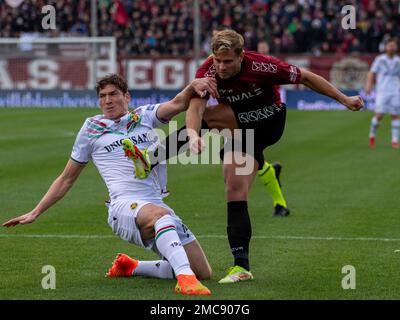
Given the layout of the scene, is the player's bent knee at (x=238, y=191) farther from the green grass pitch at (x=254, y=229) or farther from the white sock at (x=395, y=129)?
the white sock at (x=395, y=129)

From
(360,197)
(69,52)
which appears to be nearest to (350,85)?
(69,52)

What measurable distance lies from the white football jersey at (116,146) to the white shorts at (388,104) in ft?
47.1

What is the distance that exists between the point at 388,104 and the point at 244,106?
14.3 meters

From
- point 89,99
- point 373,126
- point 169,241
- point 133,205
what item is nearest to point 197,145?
point 169,241

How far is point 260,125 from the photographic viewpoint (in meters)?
8.02

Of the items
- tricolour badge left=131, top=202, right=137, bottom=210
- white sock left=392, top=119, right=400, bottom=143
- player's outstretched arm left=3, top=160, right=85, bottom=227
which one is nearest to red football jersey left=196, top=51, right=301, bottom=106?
tricolour badge left=131, top=202, right=137, bottom=210

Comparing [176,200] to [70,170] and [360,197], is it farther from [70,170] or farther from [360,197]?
[70,170]

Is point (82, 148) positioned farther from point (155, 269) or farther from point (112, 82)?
point (155, 269)

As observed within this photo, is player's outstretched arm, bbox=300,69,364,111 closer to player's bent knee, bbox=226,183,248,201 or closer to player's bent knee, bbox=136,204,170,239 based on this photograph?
player's bent knee, bbox=226,183,248,201

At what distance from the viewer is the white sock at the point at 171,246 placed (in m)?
7.09

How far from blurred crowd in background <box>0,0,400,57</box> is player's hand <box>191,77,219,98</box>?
90.8 feet

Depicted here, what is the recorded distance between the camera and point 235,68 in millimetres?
7531

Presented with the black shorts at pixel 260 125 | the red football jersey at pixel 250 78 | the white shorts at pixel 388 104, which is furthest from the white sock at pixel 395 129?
the red football jersey at pixel 250 78

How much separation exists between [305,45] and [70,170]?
29.5m
